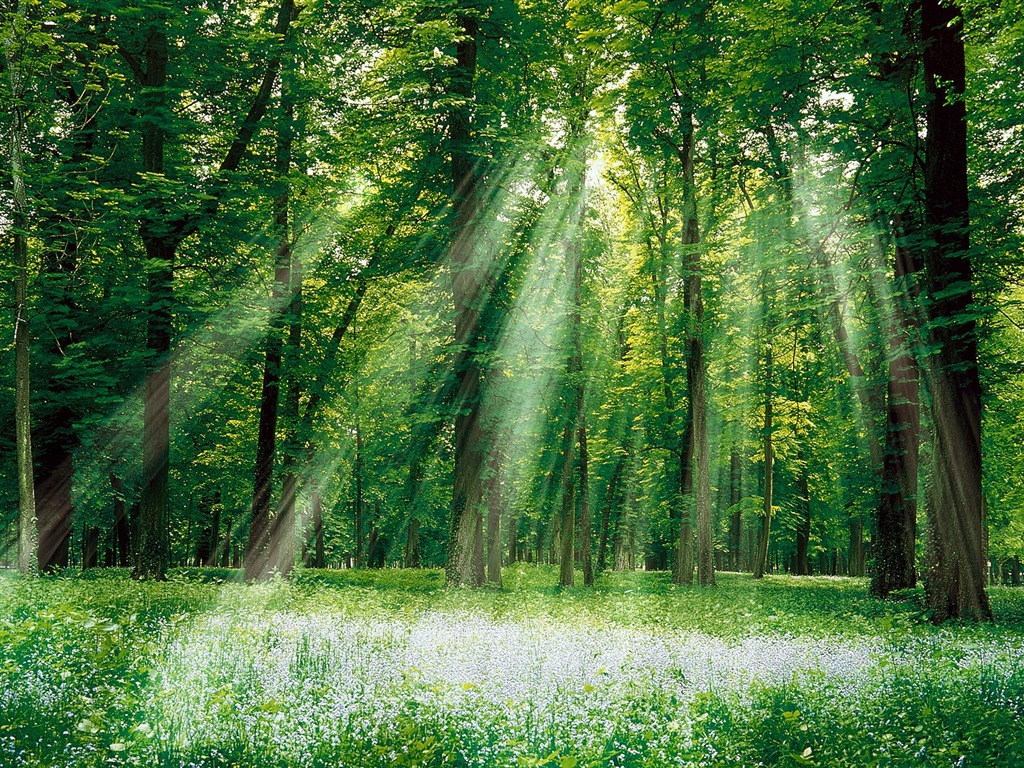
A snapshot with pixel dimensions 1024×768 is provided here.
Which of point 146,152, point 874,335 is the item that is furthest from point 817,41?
point 146,152

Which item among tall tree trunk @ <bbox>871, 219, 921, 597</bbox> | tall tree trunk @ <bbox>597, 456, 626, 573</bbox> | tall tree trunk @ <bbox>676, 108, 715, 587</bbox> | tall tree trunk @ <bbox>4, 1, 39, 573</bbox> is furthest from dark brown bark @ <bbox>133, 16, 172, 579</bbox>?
tall tree trunk @ <bbox>597, 456, 626, 573</bbox>

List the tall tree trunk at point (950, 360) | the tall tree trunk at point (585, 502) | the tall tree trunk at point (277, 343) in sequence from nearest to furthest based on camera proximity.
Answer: the tall tree trunk at point (950, 360) < the tall tree trunk at point (277, 343) < the tall tree trunk at point (585, 502)

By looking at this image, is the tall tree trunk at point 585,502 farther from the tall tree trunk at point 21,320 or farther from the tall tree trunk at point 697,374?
the tall tree trunk at point 21,320

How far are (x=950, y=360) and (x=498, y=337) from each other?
9158 millimetres

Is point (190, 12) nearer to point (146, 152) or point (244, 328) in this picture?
point (146, 152)

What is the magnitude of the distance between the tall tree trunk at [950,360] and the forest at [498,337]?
57 millimetres

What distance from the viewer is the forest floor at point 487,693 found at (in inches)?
201

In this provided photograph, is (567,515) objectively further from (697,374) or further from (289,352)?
(289,352)

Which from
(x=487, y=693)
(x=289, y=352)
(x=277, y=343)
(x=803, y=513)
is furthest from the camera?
(x=803, y=513)

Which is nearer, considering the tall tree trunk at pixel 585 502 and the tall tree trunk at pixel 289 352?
the tall tree trunk at pixel 289 352

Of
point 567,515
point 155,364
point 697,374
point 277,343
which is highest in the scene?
point 277,343

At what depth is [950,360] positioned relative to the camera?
11406 mm

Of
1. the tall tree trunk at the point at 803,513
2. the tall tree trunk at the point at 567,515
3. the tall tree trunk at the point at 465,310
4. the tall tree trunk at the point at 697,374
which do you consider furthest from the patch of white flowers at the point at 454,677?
the tall tree trunk at the point at 803,513

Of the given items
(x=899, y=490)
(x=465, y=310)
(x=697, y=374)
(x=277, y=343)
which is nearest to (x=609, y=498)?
(x=697, y=374)
